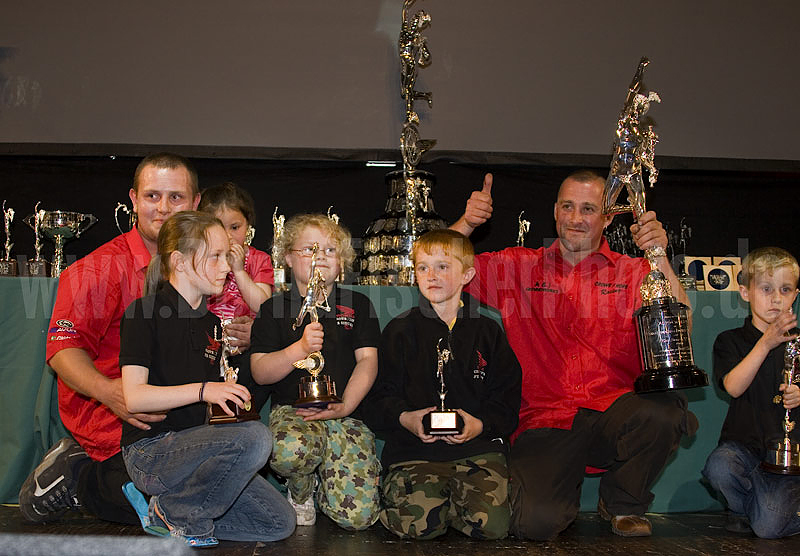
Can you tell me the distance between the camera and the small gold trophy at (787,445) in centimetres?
272

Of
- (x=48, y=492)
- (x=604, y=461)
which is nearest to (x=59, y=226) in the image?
(x=48, y=492)

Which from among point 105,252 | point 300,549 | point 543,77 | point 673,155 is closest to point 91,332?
point 105,252

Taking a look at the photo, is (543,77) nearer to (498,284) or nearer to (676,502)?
(498,284)

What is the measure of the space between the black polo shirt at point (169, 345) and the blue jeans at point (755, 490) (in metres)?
1.89

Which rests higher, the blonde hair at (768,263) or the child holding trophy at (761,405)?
the blonde hair at (768,263)

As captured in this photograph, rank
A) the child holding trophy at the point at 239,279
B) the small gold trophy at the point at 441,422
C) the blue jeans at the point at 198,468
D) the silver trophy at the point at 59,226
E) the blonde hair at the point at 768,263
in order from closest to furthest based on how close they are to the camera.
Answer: the blue jeans at the point at 198,468 → the small gold trophy at the point at 441,422 → the child holding trophy at the point at 239,279 → the blonde hair at the point at 768,263 → the silver trophy at the point at 59,226

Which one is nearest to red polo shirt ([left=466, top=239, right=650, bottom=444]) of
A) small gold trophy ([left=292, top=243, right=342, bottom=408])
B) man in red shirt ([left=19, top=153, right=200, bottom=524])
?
small gold trophy ([left=292, top=243, right=342, bottom=408])

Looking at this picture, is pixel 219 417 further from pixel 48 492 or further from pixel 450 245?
pixel 450 245

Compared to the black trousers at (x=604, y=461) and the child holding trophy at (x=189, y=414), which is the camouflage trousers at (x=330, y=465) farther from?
the black trousers at (x=604, y=461)

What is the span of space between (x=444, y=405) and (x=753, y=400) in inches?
47.0

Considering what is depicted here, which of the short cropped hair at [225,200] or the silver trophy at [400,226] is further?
the silver trophy at [400,226]

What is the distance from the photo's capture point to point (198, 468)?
2375 millimetres

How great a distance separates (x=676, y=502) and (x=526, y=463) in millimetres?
780

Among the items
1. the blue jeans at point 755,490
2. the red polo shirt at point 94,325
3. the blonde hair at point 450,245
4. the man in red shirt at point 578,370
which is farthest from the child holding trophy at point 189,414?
the blue jeans at point 755,490
